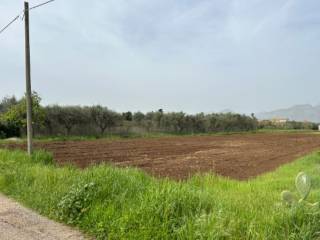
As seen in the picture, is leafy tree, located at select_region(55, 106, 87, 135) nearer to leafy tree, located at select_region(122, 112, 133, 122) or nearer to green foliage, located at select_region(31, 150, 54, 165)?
leafy tree, located at select_region(122, 112, 133, 122)

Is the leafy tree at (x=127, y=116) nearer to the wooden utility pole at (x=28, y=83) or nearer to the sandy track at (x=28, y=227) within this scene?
the wooden utility pole at (x=28, y=83)

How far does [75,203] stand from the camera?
709 cm

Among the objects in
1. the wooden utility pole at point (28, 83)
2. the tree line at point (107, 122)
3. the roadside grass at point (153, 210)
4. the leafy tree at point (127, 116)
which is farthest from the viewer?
the leafy tree at point (127, 116)

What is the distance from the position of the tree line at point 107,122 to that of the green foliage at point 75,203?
18.5 m

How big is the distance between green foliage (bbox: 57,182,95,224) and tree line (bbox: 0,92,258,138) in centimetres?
1848

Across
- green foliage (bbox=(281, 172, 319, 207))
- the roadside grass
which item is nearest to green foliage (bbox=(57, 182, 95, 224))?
the roadside grass

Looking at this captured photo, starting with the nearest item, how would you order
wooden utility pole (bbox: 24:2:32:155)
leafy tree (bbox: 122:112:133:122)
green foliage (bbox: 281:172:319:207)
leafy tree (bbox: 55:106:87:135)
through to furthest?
green foliage (bbox: 281:172:319:207) → wooden utility pole (bbox: 24:2:32:155) → leafy tree (bbox: 55:106:87:135) → leafy tree (bbox: 122:112:133:122)

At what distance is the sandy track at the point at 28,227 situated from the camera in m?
6.09

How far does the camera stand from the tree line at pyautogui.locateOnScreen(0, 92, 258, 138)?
48.1 metres

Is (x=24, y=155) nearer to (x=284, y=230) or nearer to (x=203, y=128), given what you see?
(x=284, y=230)

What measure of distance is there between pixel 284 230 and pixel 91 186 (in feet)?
12.1

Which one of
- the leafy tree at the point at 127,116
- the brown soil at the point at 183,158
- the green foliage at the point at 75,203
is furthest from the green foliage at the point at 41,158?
the leafy tree at the point at 127,116

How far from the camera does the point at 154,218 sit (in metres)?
5.82

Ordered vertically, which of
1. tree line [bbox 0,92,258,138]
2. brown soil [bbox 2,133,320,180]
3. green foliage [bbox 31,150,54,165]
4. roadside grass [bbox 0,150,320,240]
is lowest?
brown soil [bbox 2,133,320,180]
